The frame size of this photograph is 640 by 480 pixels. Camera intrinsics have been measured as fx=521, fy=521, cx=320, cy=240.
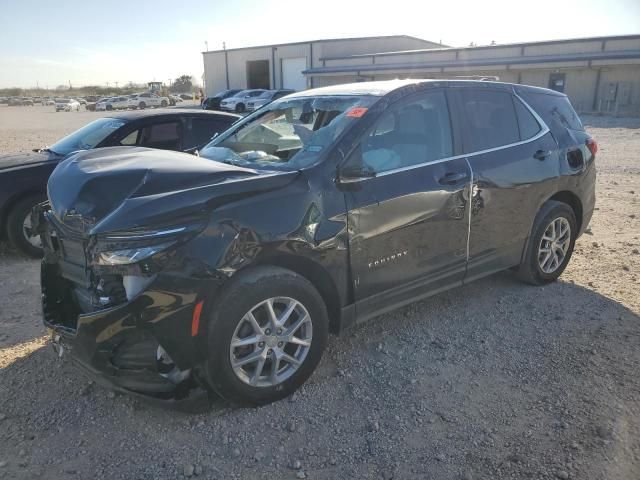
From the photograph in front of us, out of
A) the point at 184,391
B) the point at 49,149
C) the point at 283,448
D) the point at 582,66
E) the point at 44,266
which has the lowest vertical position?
the point at 283,448

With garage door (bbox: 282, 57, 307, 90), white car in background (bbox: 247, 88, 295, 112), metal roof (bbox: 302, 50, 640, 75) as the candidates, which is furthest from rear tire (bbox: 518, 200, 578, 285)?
garage door (bbox: 282, 57, 307, 90)

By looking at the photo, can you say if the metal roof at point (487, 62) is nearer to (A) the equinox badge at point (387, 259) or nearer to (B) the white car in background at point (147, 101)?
(B) the white car in background at point (147, 101)

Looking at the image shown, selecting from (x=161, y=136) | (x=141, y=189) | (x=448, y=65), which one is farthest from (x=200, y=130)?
(x=448, y=65)

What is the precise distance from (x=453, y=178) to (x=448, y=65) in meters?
35.9

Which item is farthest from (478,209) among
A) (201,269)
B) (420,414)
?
(201,269)

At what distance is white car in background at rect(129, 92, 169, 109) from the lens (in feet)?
172

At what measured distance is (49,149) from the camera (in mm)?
6656

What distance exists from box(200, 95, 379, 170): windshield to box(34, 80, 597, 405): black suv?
18mm

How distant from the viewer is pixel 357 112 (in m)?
3.51

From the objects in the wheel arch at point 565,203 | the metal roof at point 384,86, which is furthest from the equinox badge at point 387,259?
the wheel arch at point 565,203

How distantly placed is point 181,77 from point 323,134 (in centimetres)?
10640

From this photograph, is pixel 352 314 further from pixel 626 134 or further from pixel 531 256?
pixel 626 134

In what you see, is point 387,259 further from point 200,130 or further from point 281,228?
point 200,130

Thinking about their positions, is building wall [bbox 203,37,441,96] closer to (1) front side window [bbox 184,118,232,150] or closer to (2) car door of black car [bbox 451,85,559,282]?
(1) front side window [bbox 184,118,232,150]
